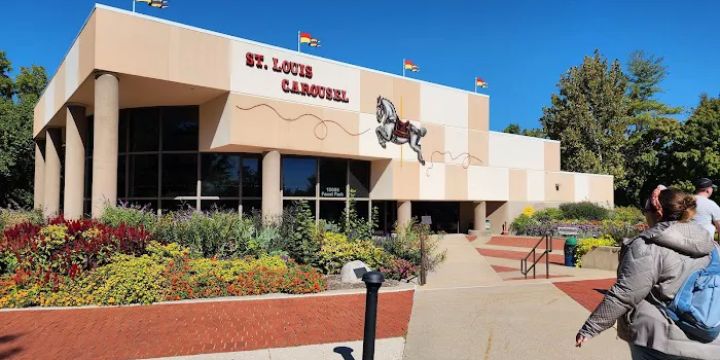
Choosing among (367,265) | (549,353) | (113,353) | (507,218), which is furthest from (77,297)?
(507,218)

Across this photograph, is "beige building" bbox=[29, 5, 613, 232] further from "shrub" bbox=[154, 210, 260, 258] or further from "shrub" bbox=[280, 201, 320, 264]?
"shrub" bbox=[280, 201, 320, 264]

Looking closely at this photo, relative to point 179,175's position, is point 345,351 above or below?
below

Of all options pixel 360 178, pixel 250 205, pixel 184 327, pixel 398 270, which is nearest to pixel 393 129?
pixel 360 178

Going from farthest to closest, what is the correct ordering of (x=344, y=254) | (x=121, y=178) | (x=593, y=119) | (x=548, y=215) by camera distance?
1. (x=593, y=119)
2. (x=548, y=215)
3. (x=121, y=178)
4. (x=344, y=254)

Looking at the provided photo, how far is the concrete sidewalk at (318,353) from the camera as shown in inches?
220

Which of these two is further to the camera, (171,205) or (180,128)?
(180,128)

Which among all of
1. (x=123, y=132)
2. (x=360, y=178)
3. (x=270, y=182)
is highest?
(x=123, y=132)

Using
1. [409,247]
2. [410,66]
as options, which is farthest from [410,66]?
[409,247]

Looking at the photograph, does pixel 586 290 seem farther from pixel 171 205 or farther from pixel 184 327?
pixel 171 205

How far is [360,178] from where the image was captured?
2273cm

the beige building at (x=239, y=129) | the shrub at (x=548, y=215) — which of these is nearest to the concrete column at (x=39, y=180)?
the beige building at (x=239, y=129)

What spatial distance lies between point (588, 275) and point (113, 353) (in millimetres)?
10730

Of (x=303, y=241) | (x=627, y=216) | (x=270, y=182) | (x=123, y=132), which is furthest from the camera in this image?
(x=627, y=216)

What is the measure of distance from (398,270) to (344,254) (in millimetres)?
1271
